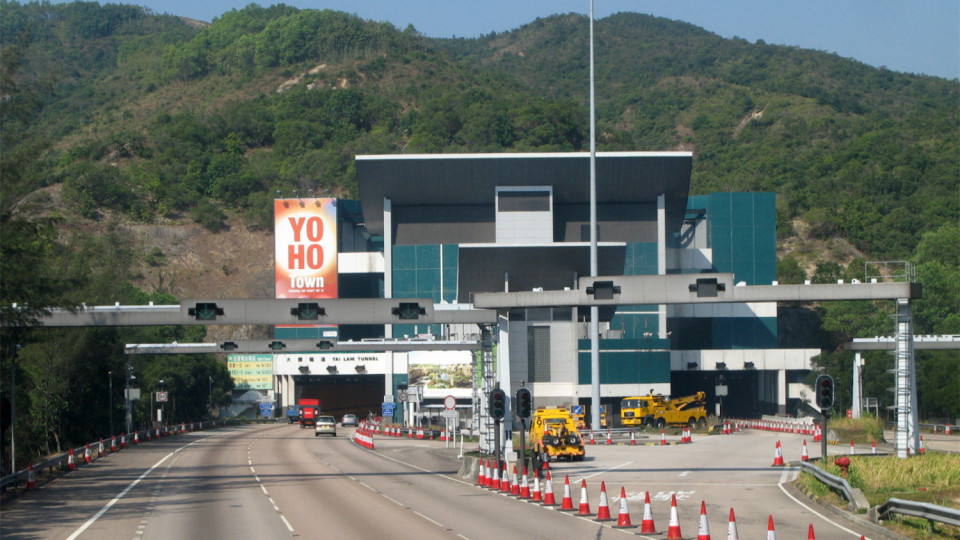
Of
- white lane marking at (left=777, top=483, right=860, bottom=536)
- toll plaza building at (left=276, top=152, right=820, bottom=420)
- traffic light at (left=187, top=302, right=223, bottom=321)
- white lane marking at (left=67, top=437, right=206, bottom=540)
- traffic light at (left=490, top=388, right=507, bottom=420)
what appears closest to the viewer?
white lane marking at (left=777, top=483, right=860, bottom=536)

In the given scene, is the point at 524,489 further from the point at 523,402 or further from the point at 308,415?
the point at 308,415

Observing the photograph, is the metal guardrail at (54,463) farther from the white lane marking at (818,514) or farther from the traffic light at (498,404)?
the white lane marking at (818,514)

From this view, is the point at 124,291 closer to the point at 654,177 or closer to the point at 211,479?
the point at 654,177

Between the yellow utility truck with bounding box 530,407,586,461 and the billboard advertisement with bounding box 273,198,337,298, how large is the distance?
54.8m

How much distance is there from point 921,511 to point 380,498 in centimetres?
1615

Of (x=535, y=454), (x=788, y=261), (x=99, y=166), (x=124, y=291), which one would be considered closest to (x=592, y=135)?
(x=535, y=454)

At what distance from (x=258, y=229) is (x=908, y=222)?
9422cm

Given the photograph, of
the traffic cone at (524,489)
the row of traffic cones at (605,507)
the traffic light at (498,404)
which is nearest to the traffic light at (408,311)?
the traffic light at (498,404)

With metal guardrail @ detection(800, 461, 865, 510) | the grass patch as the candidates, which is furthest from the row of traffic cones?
the grass patch

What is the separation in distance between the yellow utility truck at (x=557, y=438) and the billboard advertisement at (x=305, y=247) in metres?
54.8

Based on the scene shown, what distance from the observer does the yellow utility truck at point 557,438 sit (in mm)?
46000

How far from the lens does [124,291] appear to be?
9488cm

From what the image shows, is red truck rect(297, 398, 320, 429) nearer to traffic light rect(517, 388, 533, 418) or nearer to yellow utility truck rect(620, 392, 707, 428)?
yellow utility truck rect(620, 392, 707, 428)

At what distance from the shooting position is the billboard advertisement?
102 m
